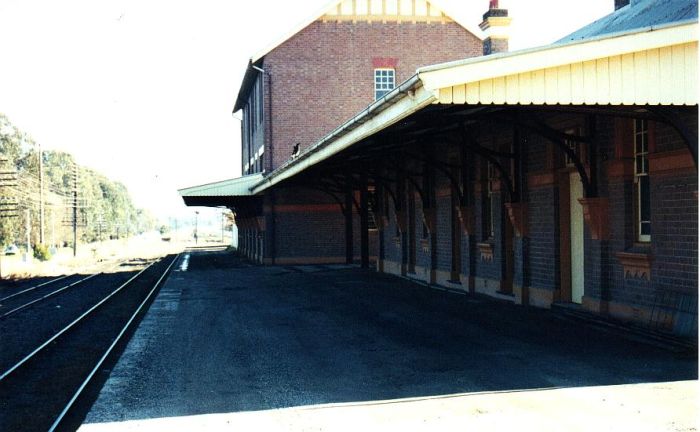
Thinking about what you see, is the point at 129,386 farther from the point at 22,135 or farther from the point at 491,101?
the point at 22,135

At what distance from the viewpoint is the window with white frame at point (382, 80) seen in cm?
3269

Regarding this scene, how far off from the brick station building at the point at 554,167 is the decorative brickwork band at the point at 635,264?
3 cm

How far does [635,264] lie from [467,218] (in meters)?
6.16

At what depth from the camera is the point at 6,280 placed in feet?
93.6

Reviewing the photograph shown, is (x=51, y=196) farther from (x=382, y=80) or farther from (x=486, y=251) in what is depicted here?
(x=486, y=251)

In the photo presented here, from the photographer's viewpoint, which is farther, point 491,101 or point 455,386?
point 491,101

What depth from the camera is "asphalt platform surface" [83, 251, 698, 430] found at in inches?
298

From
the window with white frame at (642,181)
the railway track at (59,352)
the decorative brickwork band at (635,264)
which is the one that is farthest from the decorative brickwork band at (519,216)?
the railway track at (59,352)

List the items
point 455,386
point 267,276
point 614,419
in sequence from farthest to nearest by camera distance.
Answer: point 267,276
point 455,386
point 614,419

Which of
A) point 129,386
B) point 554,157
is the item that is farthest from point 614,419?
point 554,157

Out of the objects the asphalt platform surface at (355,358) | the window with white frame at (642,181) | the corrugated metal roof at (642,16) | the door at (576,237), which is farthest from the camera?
the door at (576,237)

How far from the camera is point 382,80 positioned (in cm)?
3278

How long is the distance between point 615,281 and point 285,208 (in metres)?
21.2

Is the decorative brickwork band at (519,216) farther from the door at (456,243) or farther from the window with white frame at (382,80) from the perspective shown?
the window with white frame at (382,80)
